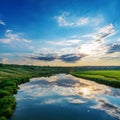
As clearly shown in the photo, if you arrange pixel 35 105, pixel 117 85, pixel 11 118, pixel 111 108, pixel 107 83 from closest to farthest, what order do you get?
pixel 11 118
pixel 111 108
pixel 35 105
pixel 117 85
pixel 107 83

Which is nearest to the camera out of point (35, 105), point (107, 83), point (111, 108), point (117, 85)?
point (111, 108)

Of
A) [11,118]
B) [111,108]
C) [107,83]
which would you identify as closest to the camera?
[11,118]

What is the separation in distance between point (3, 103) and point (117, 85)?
36.9 m

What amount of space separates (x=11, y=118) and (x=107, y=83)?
43486mm

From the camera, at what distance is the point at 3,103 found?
31125mm

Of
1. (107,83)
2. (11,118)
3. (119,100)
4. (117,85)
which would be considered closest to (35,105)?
(11,118)

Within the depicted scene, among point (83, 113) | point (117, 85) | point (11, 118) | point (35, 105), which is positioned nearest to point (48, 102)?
point (35, 105)

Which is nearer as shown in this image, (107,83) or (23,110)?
(23,110)

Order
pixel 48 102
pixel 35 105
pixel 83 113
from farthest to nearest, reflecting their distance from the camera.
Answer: pixel 48 102 < pixel 35 105 < pixel 83 113

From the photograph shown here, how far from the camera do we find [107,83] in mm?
66062

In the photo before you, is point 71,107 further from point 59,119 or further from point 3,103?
point 3,103

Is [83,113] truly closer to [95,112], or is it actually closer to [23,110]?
[95,112]

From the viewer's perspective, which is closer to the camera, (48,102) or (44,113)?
(44,113)

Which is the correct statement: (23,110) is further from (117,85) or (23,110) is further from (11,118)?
(117,85)
